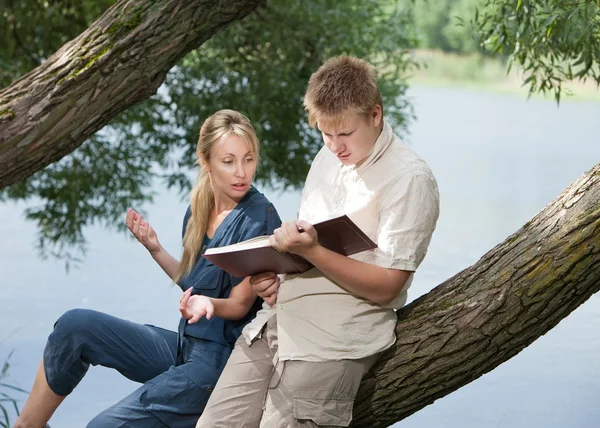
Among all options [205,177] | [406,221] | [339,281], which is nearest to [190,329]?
[205,177]

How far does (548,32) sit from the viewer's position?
11.3ft

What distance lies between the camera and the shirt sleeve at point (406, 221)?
2.38m

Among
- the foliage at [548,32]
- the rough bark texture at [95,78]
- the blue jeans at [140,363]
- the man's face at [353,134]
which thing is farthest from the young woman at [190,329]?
the foliage at [548,32]

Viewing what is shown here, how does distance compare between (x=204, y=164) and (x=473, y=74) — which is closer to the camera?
(x=204, y=164)

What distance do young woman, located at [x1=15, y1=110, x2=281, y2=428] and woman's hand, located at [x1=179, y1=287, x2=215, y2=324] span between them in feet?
0.24

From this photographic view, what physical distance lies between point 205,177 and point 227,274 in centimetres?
31

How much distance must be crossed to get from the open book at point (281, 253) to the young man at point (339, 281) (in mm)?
32

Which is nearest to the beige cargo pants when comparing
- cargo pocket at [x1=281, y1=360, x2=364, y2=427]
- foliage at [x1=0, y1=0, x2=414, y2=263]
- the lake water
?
cargo pocket at [x1=281, y1=360, x2=364, y2=427]

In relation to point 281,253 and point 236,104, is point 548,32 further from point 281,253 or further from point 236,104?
point 236,104

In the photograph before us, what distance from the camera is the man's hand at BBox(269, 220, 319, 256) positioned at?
229 cm

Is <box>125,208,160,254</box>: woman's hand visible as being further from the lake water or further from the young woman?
the lake water

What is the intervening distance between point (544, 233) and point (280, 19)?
169 inches

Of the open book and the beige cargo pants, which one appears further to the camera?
the beige cargo pants

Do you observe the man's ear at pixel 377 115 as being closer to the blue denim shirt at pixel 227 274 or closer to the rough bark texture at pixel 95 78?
the blue denim shirt at pixel 227 274
